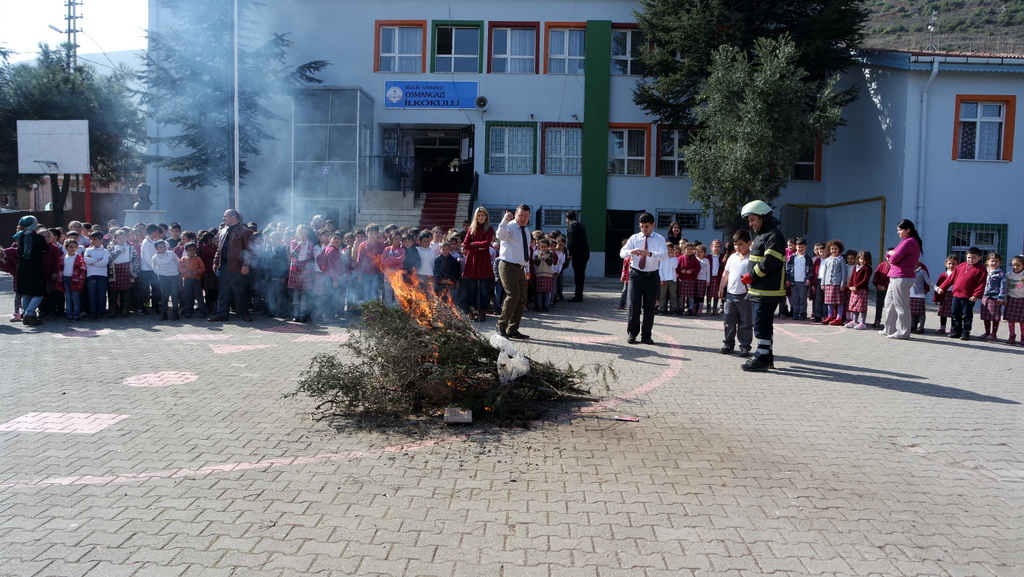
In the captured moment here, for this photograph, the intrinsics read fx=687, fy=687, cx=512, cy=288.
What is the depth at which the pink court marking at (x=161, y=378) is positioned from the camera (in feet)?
23.9

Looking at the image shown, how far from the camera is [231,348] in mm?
9430

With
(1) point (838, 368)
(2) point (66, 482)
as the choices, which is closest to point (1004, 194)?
(1) point (838, 368)

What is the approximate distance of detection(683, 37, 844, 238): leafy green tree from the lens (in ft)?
63.6

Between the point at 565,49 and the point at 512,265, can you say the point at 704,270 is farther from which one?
the point at 565,49

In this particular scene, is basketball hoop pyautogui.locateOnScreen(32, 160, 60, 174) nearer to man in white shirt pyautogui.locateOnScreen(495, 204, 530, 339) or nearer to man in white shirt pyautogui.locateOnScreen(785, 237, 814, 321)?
man in white shirt pyautogui.locateOnScreen(495, 204, 530, 339)

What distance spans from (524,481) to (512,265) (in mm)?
5548

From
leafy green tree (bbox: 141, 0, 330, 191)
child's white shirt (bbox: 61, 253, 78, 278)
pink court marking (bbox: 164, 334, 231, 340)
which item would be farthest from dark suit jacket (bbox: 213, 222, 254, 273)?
leafy green tree (bbox: 141, 0, 330, 191)

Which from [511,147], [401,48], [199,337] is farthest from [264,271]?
[401,48]

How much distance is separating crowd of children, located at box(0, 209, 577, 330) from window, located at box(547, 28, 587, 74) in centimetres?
1444

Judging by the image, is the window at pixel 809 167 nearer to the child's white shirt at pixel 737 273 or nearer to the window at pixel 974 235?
the window at pixel 974 235

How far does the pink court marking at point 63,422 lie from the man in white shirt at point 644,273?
6.52m

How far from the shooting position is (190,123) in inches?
789

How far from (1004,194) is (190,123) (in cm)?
2390

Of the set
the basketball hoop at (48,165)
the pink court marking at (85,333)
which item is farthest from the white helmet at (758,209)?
the basketball hoop at (48,165)
